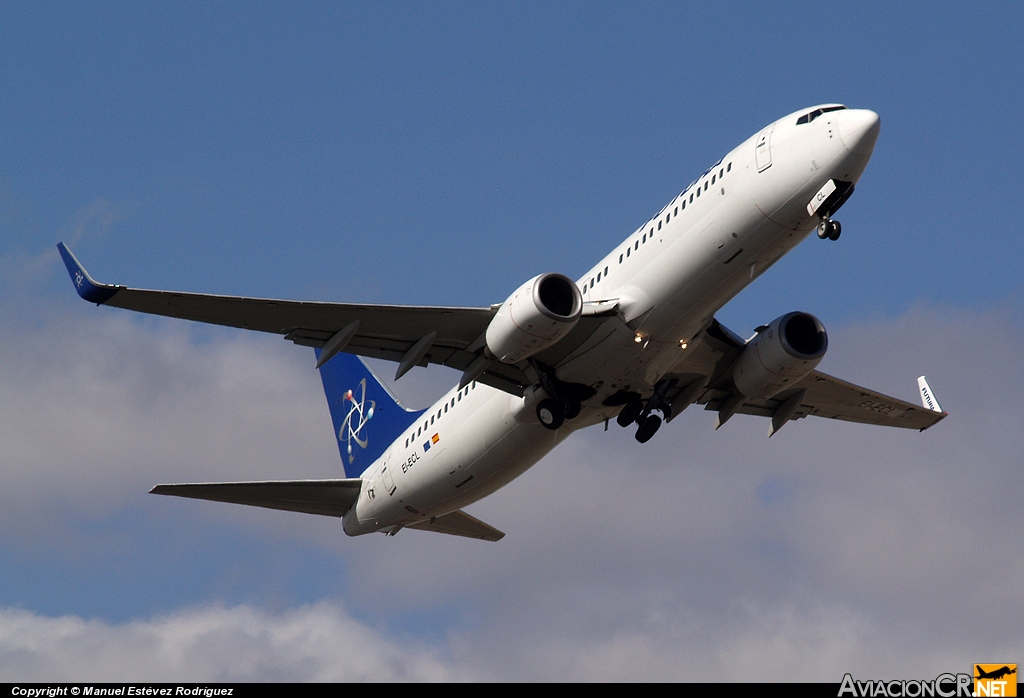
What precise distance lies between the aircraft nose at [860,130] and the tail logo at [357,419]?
65.7 feet

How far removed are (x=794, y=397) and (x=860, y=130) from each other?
1251 centimetres

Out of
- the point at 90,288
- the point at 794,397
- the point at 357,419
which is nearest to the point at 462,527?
the point at 357,419

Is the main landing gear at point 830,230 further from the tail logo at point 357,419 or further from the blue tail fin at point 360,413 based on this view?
the tail logo at point 357,419

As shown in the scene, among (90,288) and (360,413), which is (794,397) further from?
(90,288)

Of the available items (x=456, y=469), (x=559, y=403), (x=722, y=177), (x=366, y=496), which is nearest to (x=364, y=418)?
(x=366, y=496)

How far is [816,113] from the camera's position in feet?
90.6

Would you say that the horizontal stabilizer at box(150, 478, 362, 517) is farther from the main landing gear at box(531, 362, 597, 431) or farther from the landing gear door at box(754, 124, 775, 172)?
the landing gear door at box(754, 124, 775, 172)

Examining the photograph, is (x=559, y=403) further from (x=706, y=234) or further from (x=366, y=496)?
(x=366, y=496)

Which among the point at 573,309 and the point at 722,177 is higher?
the point at 722,177

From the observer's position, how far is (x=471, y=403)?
110ft

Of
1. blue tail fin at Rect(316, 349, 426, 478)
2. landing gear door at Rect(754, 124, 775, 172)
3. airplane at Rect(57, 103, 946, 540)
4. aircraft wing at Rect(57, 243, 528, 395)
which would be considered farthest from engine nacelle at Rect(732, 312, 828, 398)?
blue tail fin at Rect(316, 349, 426, 478)

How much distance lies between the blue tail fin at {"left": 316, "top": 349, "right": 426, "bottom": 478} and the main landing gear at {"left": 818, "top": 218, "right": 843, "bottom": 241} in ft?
50.6

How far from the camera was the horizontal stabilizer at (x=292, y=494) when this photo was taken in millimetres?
34812

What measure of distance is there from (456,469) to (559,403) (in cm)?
424
